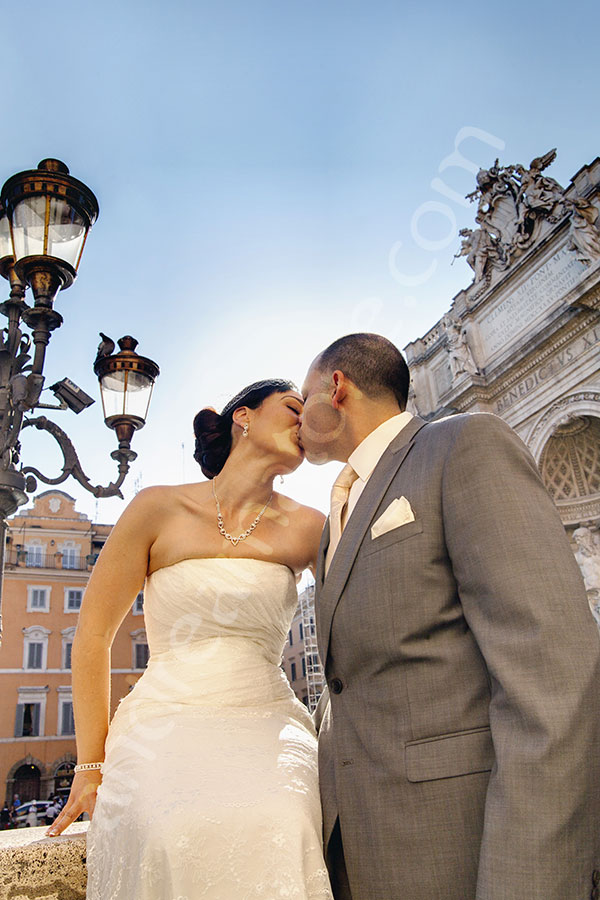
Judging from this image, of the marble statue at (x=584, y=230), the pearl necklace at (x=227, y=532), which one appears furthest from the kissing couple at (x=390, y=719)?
the marble statue at (x=584, y=230)

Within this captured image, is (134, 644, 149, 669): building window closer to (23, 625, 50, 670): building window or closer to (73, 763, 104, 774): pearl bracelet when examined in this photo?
(23, 625, 50, 670): building window

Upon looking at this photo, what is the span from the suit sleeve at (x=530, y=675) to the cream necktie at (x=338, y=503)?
45cm

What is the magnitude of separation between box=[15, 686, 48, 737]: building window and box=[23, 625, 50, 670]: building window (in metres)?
0.99

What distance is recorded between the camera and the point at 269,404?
9.23 feet

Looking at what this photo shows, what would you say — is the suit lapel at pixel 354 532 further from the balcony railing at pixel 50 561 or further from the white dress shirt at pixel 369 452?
the balcony railing at pixel 50 561

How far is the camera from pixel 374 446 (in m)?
1.99

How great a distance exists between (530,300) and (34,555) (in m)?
25.4

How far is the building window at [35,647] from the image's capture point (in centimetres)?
2741

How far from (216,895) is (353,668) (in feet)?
2.01

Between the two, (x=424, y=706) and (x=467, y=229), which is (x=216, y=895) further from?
(x=467, y=229)

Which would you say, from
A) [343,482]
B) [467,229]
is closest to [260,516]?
[343,482]

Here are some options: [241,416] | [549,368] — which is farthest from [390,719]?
[549,368]

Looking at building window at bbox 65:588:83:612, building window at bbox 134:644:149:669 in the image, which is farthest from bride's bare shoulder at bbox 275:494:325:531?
building window at bbox 65:588:83:612

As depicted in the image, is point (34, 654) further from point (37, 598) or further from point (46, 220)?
point (46, 220)
